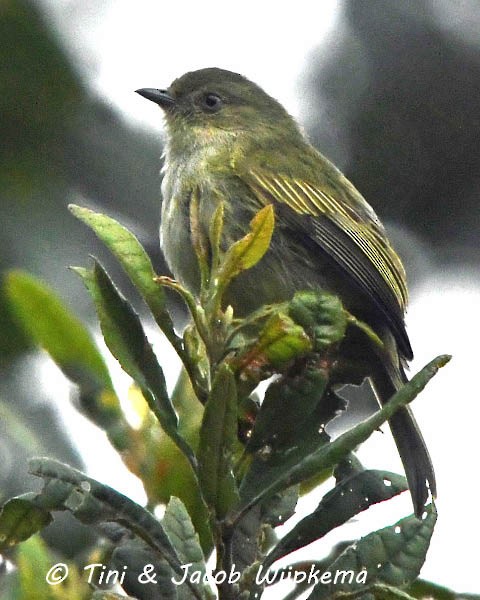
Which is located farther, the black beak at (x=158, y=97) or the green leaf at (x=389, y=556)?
the black beak at (x=158, y=97)

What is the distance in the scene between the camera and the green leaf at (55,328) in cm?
323

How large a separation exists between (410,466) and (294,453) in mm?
1242

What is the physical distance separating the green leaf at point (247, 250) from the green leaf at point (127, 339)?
0.70 feet

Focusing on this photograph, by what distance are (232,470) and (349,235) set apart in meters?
1.96

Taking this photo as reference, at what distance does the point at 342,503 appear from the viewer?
2.39 m

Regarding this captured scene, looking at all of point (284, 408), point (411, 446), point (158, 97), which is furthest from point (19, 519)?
point (158, 97)

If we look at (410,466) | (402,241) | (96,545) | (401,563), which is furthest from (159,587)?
(402,241)

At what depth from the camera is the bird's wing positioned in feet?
12.7

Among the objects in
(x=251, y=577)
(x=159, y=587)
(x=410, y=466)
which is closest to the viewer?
(x=251, y=577)

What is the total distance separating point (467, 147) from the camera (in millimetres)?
7066

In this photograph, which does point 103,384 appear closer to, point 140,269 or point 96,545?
point 96,545

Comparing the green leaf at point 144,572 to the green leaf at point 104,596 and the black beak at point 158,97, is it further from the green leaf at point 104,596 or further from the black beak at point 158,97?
the black beak at point 158,97

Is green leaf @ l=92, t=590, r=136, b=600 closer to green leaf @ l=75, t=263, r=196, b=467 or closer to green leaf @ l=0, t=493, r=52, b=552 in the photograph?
green leaf @ l=0, t=493, r=52, b=552

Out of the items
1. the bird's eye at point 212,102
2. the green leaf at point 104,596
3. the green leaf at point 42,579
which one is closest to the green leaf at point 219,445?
the green leaf at point 104,596
